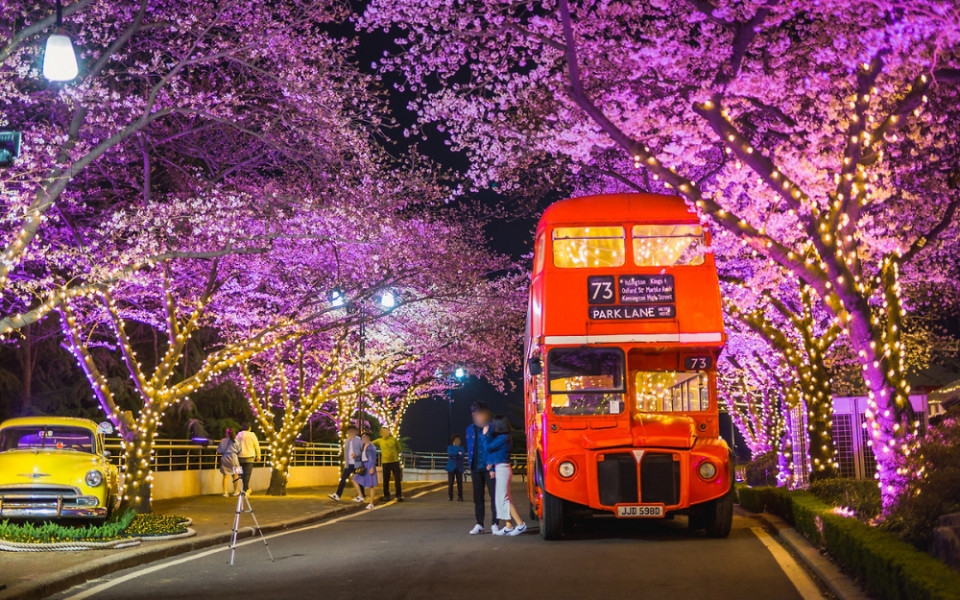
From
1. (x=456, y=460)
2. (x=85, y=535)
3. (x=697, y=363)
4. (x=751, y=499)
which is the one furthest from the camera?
(x=456, y=460)

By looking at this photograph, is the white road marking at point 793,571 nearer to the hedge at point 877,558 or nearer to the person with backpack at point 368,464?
the hedge at point 877,558

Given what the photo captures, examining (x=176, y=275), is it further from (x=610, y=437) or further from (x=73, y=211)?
(x=610, y=437)

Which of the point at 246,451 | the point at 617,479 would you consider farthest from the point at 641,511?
the point at 246,451

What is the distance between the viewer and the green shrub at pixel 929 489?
8484 millimetres

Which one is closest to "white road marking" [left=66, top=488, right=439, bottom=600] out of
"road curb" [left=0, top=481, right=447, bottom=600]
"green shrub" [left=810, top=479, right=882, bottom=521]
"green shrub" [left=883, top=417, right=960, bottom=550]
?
"road curb" [left=0, top=481, right=447, bottom=600]

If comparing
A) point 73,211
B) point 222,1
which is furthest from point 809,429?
point 73,211

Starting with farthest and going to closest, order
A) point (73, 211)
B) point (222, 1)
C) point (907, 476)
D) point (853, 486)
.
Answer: point (73, 211)
point (222, 1)
point (853, 486)
point (907, 476)

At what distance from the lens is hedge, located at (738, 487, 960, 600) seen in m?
6.09

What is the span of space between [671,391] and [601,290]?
1.74 metres

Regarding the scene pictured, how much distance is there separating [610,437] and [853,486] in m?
3.58

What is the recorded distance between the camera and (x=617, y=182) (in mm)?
23297

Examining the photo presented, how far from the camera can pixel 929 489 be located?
8.77m

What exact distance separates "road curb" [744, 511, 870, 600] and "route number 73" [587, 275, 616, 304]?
3.81 metres

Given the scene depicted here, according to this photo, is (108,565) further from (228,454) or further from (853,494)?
(228,454)
